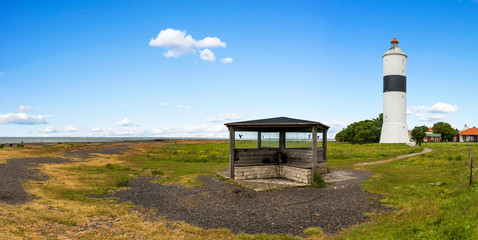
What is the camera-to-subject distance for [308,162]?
13.0 m

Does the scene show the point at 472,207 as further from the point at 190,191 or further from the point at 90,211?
the point at 90,211

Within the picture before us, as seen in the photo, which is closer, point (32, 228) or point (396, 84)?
point (32, 228)

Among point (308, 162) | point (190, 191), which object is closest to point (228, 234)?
point (190, 191)

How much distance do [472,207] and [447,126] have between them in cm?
9101

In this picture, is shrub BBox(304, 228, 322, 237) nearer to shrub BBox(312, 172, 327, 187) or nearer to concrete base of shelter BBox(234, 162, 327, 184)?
shrub BBox(312, 172, 327, 187)

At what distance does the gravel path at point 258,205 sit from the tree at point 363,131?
4939 cm

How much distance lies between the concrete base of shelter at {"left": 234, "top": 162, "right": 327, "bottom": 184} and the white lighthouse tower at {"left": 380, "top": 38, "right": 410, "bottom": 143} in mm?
33866

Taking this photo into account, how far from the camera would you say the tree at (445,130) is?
258 feet

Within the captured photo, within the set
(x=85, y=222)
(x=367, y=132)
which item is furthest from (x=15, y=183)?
(x=367, y=132)

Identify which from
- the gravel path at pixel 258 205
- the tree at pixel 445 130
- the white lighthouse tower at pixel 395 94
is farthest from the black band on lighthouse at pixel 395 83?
the tree at pixel 445 130

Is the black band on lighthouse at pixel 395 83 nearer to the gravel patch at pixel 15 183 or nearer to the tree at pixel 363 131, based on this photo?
the tree at pixel 363 131

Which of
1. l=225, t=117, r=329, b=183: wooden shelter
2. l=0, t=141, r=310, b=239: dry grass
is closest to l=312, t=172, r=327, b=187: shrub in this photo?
l=225, t=117, r=329, b=183: wooden shelter

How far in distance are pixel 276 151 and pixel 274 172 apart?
3.60ft

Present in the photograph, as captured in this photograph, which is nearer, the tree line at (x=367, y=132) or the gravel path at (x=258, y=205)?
the gravel path at (x=258, y=205)
